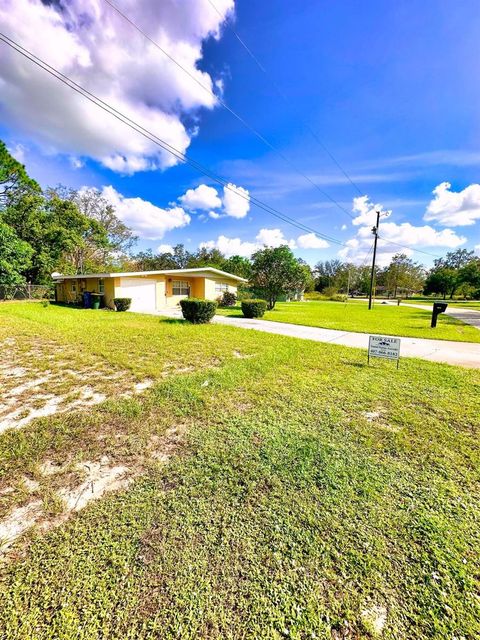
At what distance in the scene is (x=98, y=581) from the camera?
1.47 m

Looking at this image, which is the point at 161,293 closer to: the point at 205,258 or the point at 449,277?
the point at 205,258

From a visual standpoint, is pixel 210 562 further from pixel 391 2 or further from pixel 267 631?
pixel 391 2

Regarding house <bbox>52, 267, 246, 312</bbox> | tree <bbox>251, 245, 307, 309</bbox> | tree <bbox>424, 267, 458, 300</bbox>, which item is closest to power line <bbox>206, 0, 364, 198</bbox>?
tree <bbox>251, 245, 307, 309</bbox>

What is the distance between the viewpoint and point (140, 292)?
16766 mm

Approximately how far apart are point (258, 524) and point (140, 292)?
16.6 m

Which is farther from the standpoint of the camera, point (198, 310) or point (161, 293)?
point (161, 293)

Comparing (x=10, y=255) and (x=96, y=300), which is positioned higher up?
(x=10, y=255)

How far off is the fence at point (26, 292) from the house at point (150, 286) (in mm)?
1193

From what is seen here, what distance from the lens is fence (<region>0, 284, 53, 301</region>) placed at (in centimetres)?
2042

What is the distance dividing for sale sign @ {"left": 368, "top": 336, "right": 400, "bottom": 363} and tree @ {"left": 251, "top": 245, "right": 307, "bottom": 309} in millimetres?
12888

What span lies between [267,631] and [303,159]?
1437 cm

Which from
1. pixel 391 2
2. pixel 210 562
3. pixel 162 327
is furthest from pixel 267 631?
pixel 391 2

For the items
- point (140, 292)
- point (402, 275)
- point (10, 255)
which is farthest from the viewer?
point (402, 275)

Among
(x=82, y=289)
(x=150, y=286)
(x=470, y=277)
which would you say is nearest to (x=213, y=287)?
(x=150, y=286)
